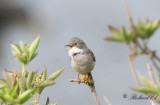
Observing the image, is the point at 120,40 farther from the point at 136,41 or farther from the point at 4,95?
the point at 4,95

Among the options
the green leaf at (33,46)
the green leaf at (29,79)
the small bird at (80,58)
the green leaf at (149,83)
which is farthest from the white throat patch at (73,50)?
the green leaf at (149,83)

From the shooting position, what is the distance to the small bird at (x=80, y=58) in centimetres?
335

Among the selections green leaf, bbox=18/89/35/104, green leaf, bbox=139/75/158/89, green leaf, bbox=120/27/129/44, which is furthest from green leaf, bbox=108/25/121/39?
green leaf, bbox=18/89/35/104

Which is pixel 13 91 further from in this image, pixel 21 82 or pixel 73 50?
pixel 73 50

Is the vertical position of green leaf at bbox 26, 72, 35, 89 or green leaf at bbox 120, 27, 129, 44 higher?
green leaf at bbox 120, 27, 129, 44

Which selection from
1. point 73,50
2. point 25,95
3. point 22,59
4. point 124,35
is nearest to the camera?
point 124,35

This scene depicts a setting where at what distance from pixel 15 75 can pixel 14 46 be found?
0.48ft

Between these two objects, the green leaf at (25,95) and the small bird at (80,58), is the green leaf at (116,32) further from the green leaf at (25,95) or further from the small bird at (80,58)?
the small bird at (80,58)

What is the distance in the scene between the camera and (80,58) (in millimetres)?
3543

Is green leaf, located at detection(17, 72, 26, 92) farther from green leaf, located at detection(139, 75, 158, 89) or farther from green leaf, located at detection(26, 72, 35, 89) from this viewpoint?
green leaf, located at detection(139, 75, 158, 89)

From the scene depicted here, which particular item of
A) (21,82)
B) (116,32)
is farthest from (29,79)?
(116,32)

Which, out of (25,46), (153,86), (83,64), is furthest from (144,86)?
(83,64)

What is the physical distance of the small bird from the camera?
3.35 metres

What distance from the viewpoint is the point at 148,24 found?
81 cm
